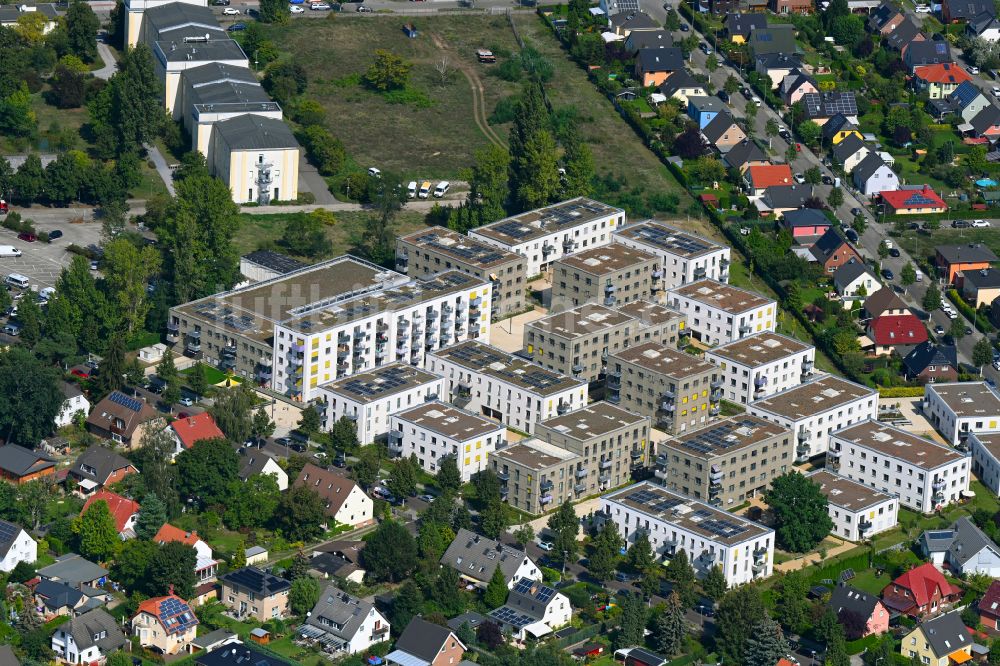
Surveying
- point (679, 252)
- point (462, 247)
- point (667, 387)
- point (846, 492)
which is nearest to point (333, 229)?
point (462, 247)

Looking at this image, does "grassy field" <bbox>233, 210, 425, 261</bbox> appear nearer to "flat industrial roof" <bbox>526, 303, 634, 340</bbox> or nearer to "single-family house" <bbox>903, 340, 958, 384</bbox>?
"flat industrial roof" <bbox>526, 303, 634, 340</bbox>

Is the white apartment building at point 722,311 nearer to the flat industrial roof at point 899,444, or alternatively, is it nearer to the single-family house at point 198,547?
the flat industrial roof at point 899,444

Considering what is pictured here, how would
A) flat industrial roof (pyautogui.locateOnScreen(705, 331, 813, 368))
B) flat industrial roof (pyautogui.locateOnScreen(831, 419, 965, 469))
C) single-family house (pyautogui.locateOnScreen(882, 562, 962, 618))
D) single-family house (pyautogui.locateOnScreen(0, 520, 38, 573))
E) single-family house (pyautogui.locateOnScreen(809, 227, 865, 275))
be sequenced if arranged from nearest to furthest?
single-family house (pyautogui.locateOnScreen(0, 520, 38, 573)) → single-family house (pyautogui.locateOnScreen(882, 562, 962, 618)) → flat industrial roof (pyautogui.locateOnScreen(831, 419, 965, 469)) → flat industrial roof (pyautogui.locateOnScreen(705, 331, 813, 368)) → single-family house (pyautogui.locateOnScreen(809, 227, 865, 275))

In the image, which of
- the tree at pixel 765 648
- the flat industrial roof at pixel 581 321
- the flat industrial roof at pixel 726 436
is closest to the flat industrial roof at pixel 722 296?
the flat industrial roof at pixel 581 321

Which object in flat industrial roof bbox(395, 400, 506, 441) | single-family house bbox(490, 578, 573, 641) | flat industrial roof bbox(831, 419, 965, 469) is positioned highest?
flat industrial roof bbox(831, 419, 965, 469)

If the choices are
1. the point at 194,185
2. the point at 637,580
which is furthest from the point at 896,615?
the point at 194,185

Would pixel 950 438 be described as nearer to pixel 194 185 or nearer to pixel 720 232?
pixel 720 232

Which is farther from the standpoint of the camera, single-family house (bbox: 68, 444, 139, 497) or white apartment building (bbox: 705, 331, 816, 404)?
white apartment building (bbox: 705, 331, 816, 404)

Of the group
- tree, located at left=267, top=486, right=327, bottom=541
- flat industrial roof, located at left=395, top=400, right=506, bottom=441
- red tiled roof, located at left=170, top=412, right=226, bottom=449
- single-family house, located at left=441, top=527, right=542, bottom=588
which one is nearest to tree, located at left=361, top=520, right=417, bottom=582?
single-family house, located at left=441, top=527, right=542, bottom=588
